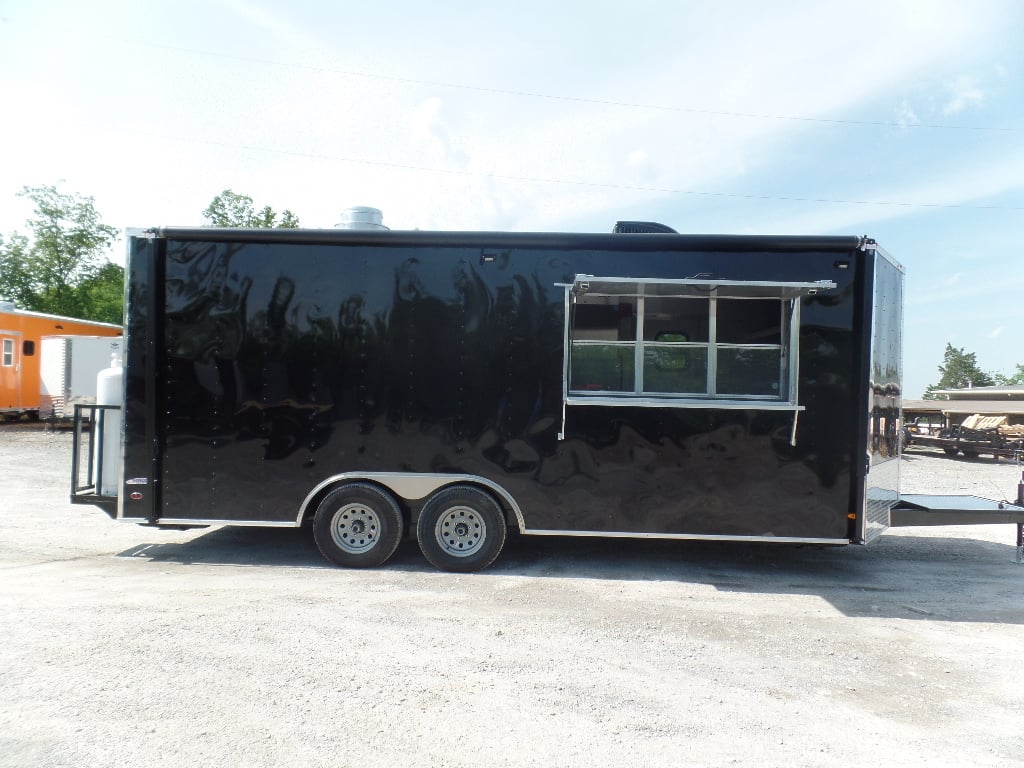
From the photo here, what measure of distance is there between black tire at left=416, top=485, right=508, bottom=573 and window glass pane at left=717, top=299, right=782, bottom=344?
2572mm

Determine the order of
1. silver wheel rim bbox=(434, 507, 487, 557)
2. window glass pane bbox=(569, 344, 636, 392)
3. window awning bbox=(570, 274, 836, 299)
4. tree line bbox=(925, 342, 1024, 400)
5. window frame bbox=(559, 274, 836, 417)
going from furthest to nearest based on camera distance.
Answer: tree line bbox=(925, 342, 1024, 400)
silver wheel rim bbox=(434, 507, 487, 557)
window glass pane bbox=(569, 344, 636, 392)
window frame bbox=(559, 274, 836, 417)
window awning bbox=(570, 274, 836, 299)

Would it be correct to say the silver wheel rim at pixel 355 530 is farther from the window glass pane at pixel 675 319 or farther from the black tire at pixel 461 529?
the window glass pane at pixel 675 319

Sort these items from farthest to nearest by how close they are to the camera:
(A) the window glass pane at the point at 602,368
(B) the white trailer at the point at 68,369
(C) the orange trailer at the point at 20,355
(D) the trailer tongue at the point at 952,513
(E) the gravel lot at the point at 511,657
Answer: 1. (C) the orange trailer at the point at 20,355
2. (B) the white trailer at the point at 68,369
3. (D) the trailer tongue at the point at 952,513
4. (A) the window glass pane at the point at 602,368
5. (E) the gravel lot at the point at 511,657

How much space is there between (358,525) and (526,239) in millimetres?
2999

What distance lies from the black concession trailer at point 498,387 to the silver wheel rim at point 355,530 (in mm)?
20

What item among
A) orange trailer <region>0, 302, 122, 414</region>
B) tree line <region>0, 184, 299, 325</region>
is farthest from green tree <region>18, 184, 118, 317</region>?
orange trailer <region>0, 302, 122, 414</region>

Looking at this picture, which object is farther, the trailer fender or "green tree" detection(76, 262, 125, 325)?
"green tree" detection(76, 262, 125, 325)

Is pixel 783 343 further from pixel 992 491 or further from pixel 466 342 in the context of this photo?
pixel 992 491

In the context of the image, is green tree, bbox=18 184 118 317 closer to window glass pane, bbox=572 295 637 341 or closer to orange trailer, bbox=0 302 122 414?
orange trailer, bbox=0 302 122 414

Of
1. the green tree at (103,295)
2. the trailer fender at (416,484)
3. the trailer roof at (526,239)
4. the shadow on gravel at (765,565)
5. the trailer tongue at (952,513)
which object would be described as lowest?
the shadow on gravel at (765,565)

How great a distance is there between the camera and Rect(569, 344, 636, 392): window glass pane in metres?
6.05

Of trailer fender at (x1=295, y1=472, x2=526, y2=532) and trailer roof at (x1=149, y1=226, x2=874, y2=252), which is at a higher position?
trailer roof at (x1=149, y1=226, x2=874, y2=252)

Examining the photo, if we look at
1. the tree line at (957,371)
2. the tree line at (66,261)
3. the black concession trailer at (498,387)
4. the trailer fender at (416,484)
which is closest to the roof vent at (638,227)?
the black concession trailer at (498,387)

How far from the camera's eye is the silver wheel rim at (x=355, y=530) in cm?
622
